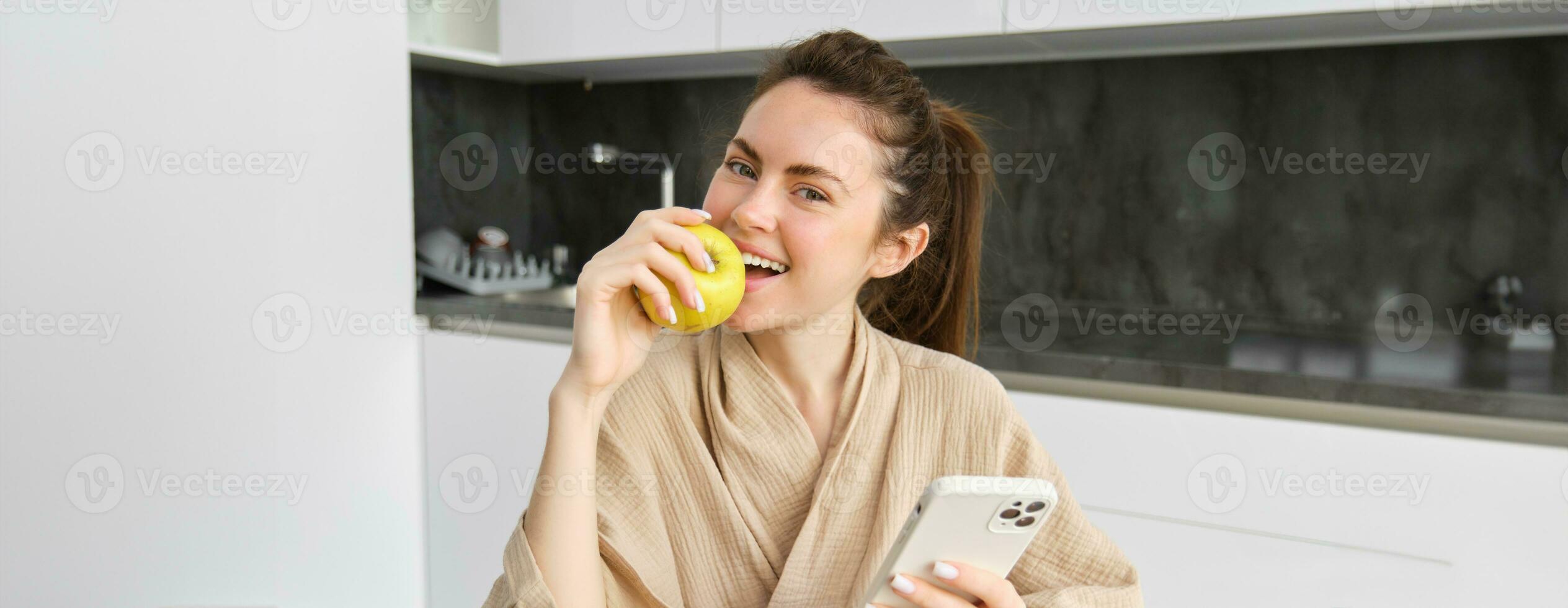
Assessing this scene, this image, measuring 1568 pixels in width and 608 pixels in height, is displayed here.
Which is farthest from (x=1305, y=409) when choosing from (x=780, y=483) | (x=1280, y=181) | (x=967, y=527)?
(x=967, y=527)

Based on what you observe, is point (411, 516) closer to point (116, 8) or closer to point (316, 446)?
point (316, 446)

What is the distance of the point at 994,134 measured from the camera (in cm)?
229

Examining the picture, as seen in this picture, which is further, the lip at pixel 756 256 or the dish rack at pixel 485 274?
the dish rack at pixel 485 274

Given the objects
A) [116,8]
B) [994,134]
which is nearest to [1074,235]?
[994,134]

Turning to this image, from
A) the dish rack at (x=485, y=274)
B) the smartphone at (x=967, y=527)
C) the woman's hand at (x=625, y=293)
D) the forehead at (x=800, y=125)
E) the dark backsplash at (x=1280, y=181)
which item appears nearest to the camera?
the smartphone at (x=967, y=527)

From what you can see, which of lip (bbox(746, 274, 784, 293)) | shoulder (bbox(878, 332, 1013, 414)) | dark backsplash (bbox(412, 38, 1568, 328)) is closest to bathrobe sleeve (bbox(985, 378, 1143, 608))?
shoulder (bbox(878, 332, 1013, 414))

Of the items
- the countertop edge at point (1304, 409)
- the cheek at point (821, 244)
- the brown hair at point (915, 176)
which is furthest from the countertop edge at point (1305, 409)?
the cheek at point (821, 244)

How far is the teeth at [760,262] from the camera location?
991mm

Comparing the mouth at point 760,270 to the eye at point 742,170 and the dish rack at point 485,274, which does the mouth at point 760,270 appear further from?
the dish rack at point 485,274

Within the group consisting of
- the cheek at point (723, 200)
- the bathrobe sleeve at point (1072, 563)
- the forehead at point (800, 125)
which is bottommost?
the bathrobe sleeve at point (1072, 563)

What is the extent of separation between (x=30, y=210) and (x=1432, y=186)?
87.7 inches

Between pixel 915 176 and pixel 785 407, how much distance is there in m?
0.27

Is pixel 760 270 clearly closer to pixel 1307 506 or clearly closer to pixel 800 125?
pixel 800 125

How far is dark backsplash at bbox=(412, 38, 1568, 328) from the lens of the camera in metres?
1.87
